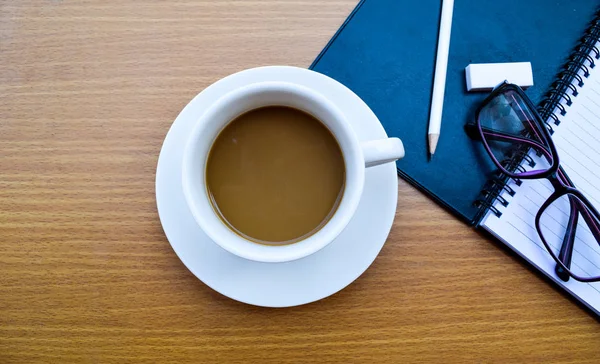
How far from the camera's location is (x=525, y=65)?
2.25ft

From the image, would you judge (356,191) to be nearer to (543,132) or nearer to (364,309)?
(364,309)

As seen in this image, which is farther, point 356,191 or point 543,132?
point 543,132

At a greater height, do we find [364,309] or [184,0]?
[184,0]

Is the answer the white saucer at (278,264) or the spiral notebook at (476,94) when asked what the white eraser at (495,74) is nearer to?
the spiral notebook at (476,94)

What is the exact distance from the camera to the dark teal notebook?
672 millimetres

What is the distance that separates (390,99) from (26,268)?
614 millimetres

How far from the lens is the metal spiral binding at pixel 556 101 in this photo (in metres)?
0.67

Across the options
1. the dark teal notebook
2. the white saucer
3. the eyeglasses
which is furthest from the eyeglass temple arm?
the white saucer

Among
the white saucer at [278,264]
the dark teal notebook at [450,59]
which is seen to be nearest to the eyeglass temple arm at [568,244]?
the dark teal notebook at [450,59]

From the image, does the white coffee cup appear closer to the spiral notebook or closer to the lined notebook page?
the spiral notebook

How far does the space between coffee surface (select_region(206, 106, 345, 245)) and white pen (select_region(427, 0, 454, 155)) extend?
174 mm

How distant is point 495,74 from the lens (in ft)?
2.24

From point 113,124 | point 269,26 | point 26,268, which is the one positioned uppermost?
point 269,26

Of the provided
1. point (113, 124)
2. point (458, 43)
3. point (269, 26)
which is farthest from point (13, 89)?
point (458, 43)
